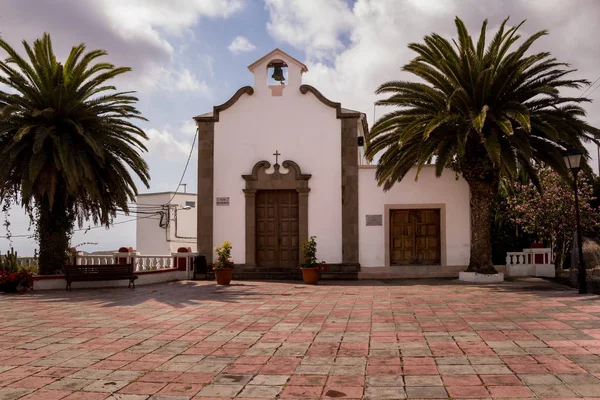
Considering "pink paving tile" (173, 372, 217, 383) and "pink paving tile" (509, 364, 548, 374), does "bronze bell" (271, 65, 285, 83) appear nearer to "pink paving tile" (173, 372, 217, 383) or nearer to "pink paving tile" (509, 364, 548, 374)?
"pink paving tile" (173, 372, 217, 383)

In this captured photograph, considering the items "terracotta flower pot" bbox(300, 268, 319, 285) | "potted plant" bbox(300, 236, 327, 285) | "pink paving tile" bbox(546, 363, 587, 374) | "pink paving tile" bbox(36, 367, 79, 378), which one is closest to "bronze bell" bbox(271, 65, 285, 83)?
"potted plant" bbox(300, 236, 327, 285)

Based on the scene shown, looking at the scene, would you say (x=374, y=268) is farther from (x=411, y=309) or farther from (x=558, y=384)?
(x=558, y=384)

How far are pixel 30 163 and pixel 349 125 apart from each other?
9788 millimetres

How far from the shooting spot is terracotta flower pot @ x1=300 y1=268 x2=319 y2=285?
53.3ft

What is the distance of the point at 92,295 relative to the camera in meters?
13.3

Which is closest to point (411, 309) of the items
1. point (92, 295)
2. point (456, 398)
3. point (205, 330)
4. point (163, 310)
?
point (205, 330)

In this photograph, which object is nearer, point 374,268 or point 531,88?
point 531,88

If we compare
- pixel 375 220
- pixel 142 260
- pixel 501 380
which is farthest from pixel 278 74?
pixel 501 380

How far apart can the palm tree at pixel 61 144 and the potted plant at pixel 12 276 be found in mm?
1090

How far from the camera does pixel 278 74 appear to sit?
1911 centimetres

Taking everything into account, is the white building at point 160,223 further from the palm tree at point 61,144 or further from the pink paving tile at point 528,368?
the pink paving tile at point 528,368

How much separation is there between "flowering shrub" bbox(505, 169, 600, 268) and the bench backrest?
1237 centimetres

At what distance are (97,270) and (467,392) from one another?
12261 mm

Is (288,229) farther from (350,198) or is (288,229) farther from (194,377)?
(194,377)
